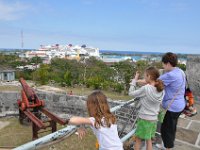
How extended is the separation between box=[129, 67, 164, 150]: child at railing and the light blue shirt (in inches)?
6.9

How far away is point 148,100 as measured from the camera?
2.04 metres

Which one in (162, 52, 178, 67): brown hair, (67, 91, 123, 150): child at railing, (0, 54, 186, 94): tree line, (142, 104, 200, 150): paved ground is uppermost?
(162, 52, 178, 67): brown hair

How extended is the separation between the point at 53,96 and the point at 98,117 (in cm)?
821

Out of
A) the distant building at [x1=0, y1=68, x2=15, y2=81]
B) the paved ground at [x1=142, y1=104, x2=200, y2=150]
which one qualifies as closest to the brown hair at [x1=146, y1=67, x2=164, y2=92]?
the paved ground at [x1=142, y1=104, x2=200, y2=150]

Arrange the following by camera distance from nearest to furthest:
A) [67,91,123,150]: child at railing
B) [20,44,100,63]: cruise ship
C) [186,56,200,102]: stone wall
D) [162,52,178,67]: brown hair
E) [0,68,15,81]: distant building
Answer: [67,91,123,150]: child at railing, [162,52,178,67]: brown hair, [186,56,200,102]: stone wall, [0,68,15,81]: distant building, [20,44,100,63]: cruise ship

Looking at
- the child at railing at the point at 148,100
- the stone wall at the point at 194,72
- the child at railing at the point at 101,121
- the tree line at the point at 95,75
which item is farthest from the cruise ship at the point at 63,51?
the child at railing at the point at 101,121

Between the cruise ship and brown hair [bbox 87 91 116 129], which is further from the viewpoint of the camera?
the cruise ship

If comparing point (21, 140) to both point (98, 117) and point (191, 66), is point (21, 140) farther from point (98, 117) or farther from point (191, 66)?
point (98, 117)

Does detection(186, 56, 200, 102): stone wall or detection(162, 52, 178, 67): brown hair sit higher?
detection(162, 52, 178, 67): brown hair

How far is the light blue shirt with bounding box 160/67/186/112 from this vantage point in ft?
7.16

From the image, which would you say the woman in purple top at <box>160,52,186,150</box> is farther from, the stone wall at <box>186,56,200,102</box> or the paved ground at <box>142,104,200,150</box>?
Result: the stone wall at <box>186,56,200,102</box>

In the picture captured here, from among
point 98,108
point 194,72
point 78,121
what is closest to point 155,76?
point 98,108

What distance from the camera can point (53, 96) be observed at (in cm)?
949

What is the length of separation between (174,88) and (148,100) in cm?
31
